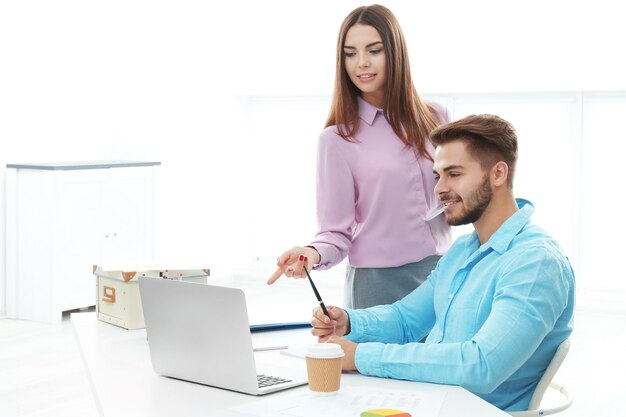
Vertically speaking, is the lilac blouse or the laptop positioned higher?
the lilac blouse

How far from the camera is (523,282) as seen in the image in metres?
1.85

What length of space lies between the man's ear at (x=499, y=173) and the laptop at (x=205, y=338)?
596 millimetres

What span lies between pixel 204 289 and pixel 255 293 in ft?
15.9

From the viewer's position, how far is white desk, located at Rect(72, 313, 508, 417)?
1.69m

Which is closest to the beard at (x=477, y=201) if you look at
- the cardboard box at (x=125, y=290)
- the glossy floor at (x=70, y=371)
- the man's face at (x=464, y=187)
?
the man's face at (x=464, y=187)

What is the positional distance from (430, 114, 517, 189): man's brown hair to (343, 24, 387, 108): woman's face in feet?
1.50

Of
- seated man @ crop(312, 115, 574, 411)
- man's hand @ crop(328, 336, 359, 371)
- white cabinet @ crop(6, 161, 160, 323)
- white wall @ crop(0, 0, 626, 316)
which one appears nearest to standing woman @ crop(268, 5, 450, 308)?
seated man @ crop(312, 115, 574, 411)

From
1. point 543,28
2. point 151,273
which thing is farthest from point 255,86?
point 151,273

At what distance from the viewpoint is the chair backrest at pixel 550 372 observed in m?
1.90

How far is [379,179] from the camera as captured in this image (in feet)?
8.24

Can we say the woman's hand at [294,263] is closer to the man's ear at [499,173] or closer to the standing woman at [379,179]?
the standing woman at [379,179]

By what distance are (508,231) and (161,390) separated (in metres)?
0.81

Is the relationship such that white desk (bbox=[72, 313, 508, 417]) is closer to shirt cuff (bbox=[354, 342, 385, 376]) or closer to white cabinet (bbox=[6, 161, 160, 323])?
shirt cuff (bbox=[354, 342, 385, 376])

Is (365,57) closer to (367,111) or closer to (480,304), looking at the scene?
(367,111)
